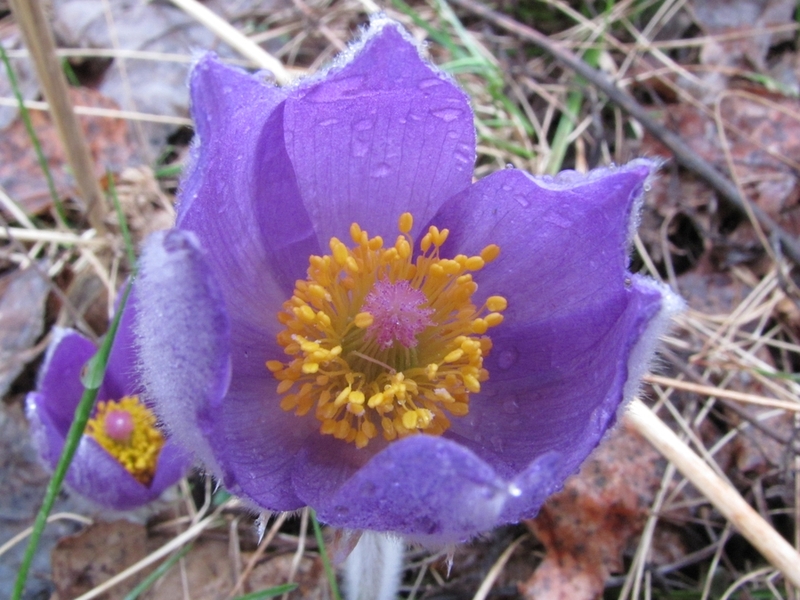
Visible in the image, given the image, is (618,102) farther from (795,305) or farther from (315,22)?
(315,22)

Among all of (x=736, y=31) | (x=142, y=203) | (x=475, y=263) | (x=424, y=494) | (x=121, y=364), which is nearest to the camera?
(x=424, y=494)

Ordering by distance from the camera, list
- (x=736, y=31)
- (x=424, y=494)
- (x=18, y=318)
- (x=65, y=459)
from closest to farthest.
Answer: (x=424, y=494), (x=65, y=459), (x=18, y=318), (x=736, y=31)

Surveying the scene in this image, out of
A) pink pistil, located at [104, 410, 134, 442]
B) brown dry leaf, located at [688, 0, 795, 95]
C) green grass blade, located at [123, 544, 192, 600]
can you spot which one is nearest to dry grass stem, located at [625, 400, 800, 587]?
green grass blade, located at [123, 544, 192, 600]

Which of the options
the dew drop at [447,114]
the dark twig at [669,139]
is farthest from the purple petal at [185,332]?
the dark twig at [669,139]

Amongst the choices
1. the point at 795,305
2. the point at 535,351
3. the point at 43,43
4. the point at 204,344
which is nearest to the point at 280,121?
the point at 204,344

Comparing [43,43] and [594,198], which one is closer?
[594,198]

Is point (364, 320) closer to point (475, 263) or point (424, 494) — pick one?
point (475, 263)

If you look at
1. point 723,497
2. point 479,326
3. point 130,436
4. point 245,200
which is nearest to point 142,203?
point 130,436
